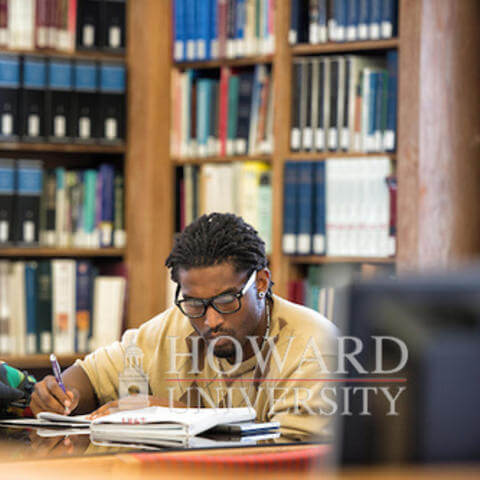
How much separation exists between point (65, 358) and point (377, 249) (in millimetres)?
1236

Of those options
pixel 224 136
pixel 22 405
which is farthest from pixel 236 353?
pixel 224 136

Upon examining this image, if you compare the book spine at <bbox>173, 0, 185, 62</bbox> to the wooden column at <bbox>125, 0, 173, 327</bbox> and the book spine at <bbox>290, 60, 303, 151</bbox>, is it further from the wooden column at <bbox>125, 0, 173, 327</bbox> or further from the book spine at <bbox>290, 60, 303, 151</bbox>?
the book spine at <bbox>290, 60, 303, 151</bbox>

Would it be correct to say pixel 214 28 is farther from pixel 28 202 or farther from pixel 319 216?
pixel 28 202

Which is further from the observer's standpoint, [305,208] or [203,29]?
[203,29]

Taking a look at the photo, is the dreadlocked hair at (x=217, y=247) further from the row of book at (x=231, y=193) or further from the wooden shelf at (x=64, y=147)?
the wooden shelf at (x=64, y=147)

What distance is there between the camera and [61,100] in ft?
10.8

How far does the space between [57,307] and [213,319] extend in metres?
1.60

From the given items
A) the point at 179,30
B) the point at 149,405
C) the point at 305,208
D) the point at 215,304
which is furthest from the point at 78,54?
the point at 149,405

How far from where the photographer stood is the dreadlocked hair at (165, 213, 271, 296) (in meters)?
1.87

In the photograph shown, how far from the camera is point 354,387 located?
906 mm

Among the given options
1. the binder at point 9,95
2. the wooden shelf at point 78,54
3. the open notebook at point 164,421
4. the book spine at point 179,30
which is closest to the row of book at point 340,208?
the book spine at point 179,30

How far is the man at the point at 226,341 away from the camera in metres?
1.82

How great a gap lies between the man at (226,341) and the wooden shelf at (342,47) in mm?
1238

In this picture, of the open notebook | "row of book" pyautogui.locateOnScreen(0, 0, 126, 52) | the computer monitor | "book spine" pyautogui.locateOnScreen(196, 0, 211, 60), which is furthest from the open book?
"row of book" pyautogui.locateOnScreen(0, 0, 126, 52)
